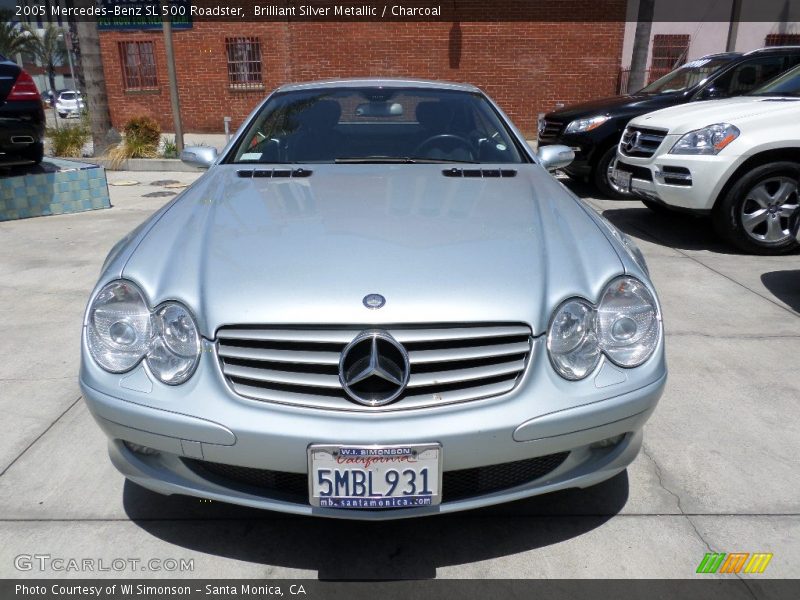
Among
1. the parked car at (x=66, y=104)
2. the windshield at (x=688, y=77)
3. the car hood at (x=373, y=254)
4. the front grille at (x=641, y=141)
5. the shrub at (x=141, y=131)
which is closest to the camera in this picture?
the car hood at (x=373, y=254)

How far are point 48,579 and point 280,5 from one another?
1557cm

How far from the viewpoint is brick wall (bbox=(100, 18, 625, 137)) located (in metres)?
15.3

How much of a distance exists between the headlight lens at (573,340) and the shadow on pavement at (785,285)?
303 cm

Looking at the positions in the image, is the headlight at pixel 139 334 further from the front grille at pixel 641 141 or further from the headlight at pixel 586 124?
the headlight at pixel 586 124

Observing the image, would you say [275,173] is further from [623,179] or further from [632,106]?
[632,106]

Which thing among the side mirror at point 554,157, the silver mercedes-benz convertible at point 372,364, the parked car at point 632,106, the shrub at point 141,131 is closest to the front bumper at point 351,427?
the silver mercedes-benz convertible at point 372,364

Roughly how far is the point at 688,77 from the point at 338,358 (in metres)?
7.98

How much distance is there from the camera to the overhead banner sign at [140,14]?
15.9 metres

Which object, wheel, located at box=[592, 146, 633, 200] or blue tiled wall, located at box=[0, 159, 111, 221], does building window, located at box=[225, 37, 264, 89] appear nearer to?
blue tiled wall, located at box=[0, 159, 111, 221]

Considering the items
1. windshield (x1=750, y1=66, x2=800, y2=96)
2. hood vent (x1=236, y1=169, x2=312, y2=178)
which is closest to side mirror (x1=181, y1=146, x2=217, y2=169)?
hood vent (x1=236, y1=169, x2=312, y2=178)

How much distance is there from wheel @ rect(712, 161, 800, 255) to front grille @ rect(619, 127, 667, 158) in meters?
0.78

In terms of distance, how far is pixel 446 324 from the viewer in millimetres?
1834

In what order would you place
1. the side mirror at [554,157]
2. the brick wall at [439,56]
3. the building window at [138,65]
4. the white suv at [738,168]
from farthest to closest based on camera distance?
the building window at [138,65]
the brick wall at [439,56]
the white suv at [738,168]
the side mirror at [554,157]

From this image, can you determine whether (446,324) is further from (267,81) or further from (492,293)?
(267,81)
